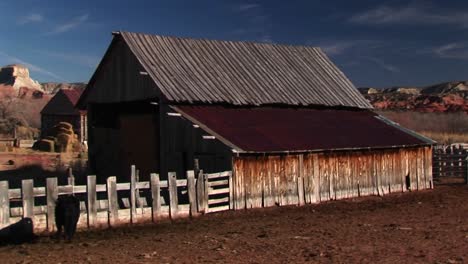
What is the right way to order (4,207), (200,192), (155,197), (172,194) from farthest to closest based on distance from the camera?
(200,192), (172,194), (155,197), (4,207)

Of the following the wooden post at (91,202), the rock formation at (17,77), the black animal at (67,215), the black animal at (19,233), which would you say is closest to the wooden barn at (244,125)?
the wooden post at (91,202)

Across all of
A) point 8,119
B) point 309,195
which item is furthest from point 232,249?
point 8,119

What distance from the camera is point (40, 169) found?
30.3 m

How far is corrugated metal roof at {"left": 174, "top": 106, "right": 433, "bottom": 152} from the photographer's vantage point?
1886 centimetres

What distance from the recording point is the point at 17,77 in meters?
153

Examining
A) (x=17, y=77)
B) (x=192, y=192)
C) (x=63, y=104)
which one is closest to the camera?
(x=192, y=192)

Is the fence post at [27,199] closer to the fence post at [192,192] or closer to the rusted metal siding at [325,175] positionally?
the fence post at [192,192]

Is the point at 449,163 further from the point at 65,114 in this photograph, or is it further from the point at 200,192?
the point at 65,114

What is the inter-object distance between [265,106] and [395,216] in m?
7.95

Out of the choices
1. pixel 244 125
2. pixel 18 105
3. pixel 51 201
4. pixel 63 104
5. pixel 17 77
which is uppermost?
pixel 17 77

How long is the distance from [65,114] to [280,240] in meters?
43.4

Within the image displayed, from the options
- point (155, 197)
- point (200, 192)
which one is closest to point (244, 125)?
point (200, 192)

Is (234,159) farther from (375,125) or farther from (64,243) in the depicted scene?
(375,125)

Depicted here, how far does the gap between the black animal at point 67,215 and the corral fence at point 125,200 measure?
0.60m
